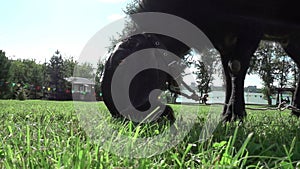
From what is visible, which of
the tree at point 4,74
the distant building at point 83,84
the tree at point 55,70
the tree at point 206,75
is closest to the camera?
the distant building at point 83,84

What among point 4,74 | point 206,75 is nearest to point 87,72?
point 206,75

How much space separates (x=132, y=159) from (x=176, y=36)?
3.40ft

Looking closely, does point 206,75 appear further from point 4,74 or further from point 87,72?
point 4,74

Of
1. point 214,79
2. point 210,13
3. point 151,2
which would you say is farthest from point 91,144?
point 214,79

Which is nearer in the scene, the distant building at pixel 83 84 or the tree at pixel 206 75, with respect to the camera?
the distant building at pixel 83 84

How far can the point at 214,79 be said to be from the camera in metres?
2.71

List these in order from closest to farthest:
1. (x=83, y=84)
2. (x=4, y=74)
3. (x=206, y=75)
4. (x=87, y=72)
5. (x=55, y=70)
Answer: (x=87, y=72), (x=83, y=84), (x=206, y=75), (x=4, y=74), (x=55, y=70)

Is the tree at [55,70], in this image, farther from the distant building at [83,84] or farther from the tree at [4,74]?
the distant building at [83,84]

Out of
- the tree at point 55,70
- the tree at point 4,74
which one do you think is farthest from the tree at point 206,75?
the tree at point 55,70

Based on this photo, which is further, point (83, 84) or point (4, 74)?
point (4, 74)

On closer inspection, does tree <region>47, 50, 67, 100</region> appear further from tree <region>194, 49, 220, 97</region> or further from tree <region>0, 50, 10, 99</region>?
tree <region>194, 49, 220, 97</region>

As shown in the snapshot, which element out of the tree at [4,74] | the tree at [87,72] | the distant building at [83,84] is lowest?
the distant building at [83,84]

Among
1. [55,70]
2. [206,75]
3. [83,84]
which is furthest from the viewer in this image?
[55,70]

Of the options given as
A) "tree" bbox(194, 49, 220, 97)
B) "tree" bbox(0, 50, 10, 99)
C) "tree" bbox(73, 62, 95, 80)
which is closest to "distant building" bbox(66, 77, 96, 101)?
"tree" bbox(73, 62, 95, 80)
